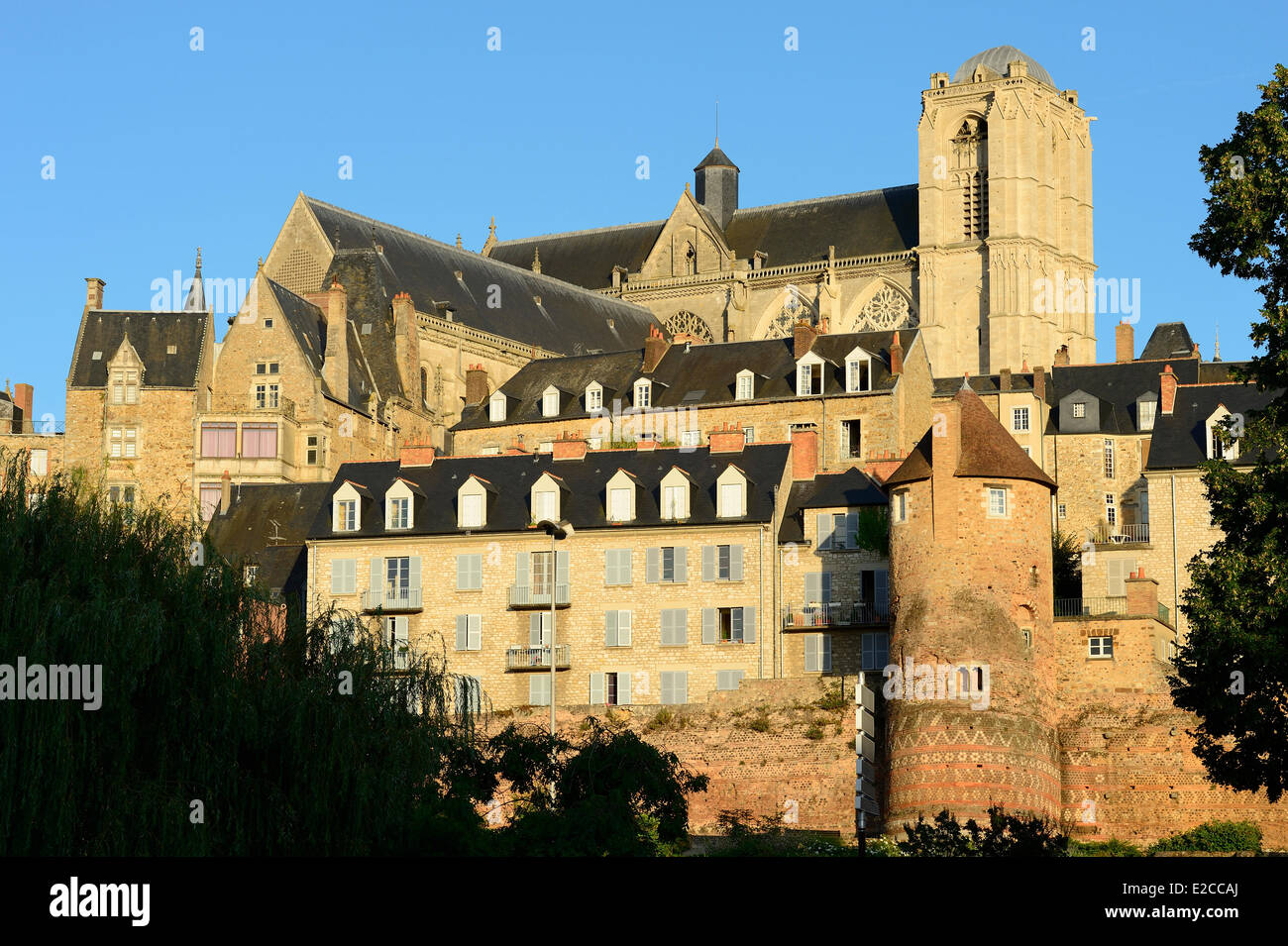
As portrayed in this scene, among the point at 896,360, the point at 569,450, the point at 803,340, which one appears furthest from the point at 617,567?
the point at 803,340

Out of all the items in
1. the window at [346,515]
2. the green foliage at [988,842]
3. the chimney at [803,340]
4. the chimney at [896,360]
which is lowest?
the green foliage at [988,842]

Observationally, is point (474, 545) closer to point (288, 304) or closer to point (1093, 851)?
point (1093, 851)

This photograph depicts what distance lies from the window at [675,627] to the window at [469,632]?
15.3 feet

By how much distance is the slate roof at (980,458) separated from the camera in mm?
47219

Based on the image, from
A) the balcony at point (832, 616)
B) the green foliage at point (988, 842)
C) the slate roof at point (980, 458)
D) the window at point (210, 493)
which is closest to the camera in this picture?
the green foliage at point (988, 842)

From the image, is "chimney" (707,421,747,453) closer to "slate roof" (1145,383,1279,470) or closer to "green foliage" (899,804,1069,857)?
"slate roof" (1145,383,1279,470)

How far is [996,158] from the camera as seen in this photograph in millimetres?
99250

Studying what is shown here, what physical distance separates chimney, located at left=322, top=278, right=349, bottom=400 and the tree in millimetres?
47350

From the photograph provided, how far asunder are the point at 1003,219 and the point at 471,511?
162ft

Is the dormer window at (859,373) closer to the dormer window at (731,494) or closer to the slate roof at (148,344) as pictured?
the dormer window at (731,494)

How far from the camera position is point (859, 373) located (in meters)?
66.7

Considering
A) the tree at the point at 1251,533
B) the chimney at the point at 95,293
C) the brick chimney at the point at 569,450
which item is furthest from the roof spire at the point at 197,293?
the tree at the point at 1251,533

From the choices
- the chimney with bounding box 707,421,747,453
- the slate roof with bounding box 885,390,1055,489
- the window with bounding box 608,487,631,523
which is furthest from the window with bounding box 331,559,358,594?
the slate roof with bounding box 885,390,1055,489
